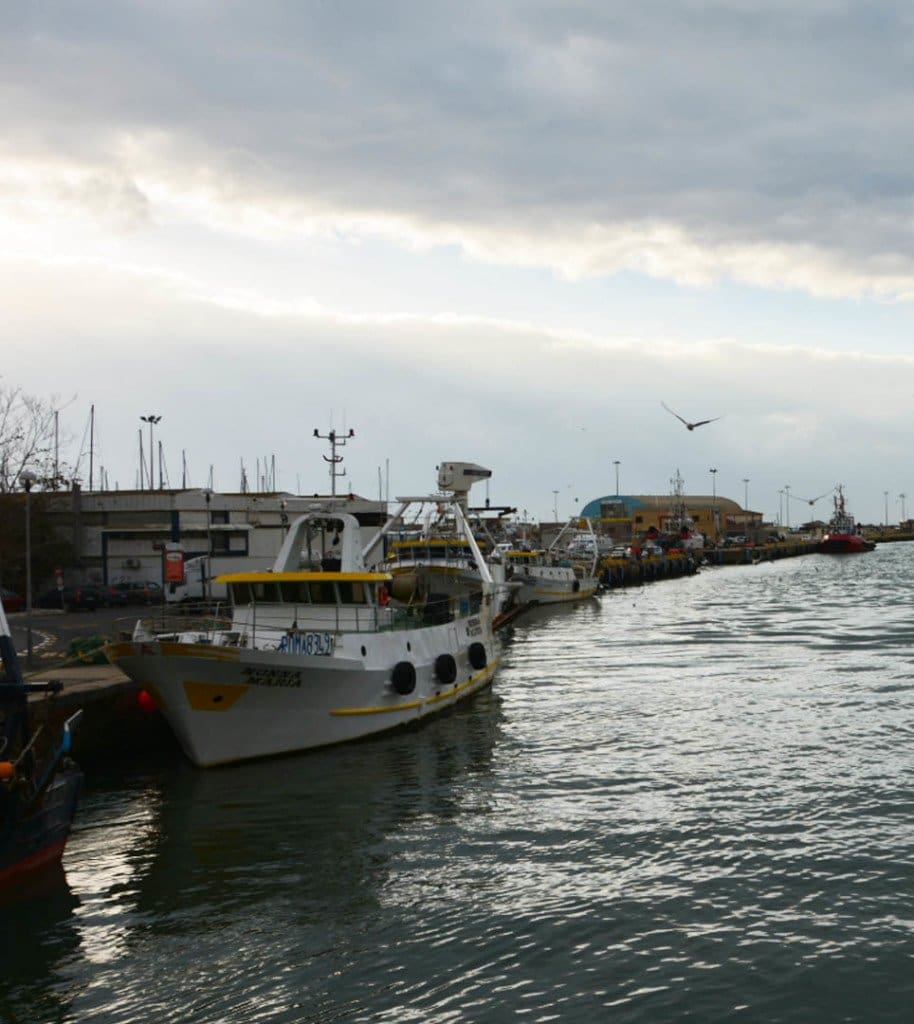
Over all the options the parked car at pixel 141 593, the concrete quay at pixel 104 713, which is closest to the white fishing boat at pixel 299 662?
the concrete quay at pixel 104 713

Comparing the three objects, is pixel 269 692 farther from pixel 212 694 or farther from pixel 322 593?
pixel 322 593

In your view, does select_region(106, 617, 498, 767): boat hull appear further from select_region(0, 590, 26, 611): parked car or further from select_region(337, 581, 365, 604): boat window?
select_region(0, 590, 26, 611): parked car

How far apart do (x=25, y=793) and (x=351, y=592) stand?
10.9 m

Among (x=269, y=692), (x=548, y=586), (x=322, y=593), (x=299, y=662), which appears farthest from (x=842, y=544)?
(x=269, y=692)

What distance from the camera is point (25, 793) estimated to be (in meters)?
15.0

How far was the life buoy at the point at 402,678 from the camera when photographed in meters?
25.0

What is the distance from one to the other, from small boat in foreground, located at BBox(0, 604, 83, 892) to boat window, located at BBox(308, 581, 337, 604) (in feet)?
29.7

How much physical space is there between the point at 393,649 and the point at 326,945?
1254cm

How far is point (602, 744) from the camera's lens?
79.2 feet

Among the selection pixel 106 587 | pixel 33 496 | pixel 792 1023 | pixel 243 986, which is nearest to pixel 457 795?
pixel 243 986

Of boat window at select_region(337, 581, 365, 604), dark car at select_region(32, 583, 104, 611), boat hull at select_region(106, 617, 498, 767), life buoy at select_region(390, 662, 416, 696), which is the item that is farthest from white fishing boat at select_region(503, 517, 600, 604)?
boat hull at select_region(106, 617, 498, 767)

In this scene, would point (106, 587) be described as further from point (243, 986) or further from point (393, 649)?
point (243, 986)

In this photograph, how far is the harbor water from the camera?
11.8m

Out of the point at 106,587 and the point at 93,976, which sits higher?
the point at 106,587
